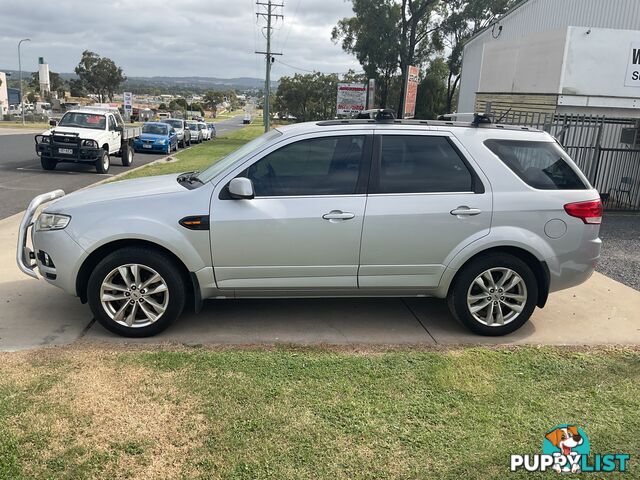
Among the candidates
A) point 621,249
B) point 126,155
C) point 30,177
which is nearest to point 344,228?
point 621,249

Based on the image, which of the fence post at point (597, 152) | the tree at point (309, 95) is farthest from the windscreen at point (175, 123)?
the tree at point (309, 95)

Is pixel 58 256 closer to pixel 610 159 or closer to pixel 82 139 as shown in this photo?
pixel 610 159

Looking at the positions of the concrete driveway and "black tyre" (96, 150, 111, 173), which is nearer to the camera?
the concrete driveway

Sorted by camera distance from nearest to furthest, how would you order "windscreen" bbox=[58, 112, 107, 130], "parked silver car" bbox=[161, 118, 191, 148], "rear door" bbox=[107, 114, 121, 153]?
"windscreen" bbox=[58, 112, 107, 130], "rear door" bbox=[107, 114, 121, 153], "parked silver car" bbox=[161, 118, 191, 148]

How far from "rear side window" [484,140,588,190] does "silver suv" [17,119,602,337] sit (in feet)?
0.04

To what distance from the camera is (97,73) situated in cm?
8981

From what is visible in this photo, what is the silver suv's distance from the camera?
4336 mm

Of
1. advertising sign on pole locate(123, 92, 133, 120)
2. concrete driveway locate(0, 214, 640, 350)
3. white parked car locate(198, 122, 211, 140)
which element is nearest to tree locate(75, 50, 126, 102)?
advertising sign on pole locate(123, 92, 133, 120)

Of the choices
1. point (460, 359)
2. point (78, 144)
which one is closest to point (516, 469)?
point (460, 359)

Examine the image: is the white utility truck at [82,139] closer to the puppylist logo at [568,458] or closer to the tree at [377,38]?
the puppylist logo at [568,458]

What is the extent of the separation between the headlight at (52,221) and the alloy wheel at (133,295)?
1.83ft

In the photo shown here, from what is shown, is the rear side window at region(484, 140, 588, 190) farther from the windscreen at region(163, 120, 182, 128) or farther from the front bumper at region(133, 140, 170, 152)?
the windscreen at region(163, 120, 182, 128)

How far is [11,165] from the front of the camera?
56.3 ft

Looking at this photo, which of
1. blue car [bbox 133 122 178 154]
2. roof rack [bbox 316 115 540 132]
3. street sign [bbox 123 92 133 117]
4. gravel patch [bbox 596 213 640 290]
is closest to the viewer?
roof rack [bbox 316 115 540 132]
